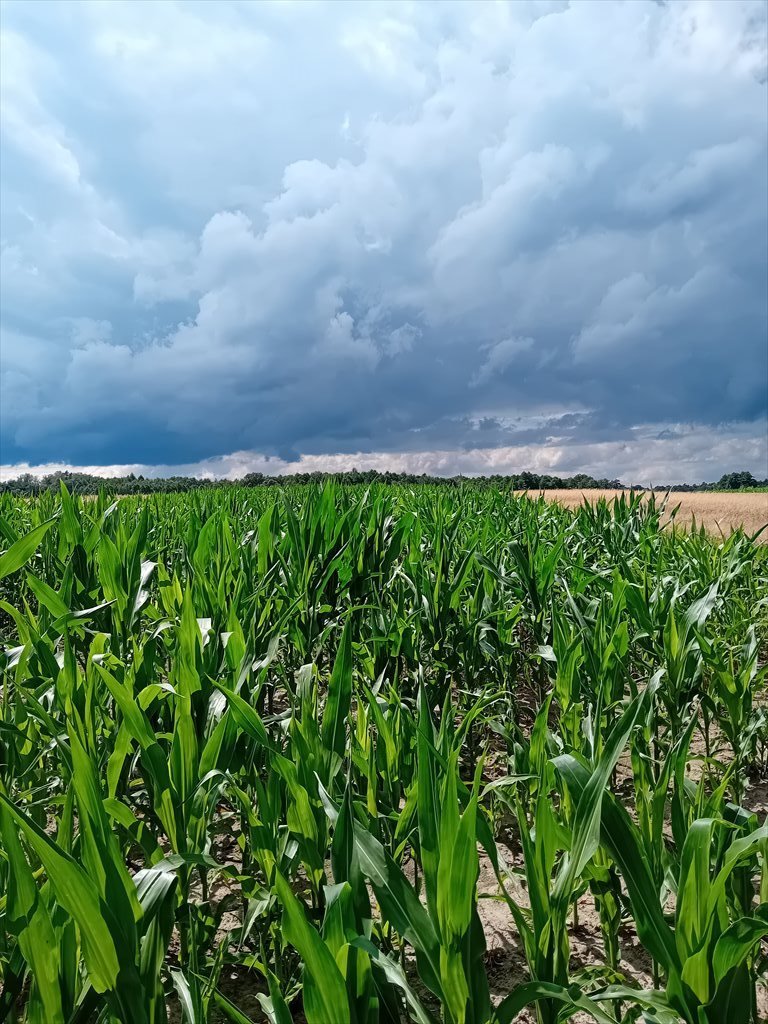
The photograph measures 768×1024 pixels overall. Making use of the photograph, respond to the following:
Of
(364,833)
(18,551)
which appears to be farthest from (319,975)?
(18,551)

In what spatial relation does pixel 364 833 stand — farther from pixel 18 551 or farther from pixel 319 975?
pixel 18 551

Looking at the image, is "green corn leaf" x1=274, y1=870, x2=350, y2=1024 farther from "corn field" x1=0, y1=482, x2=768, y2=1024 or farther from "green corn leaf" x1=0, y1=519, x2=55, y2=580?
"green corn leaf" x1=0, y1=519, x2=55, y2=580

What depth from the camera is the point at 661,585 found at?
3270 millimetres

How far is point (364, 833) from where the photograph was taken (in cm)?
114

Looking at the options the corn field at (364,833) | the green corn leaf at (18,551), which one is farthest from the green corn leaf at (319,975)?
the green corn leaf at (18,551)

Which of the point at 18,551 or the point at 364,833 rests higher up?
the point at 18,551

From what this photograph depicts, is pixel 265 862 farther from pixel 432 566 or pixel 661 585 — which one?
pixel 661 585

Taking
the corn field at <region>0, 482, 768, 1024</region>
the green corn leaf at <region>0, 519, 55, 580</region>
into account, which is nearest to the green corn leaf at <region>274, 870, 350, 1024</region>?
the corn field at <region>0, 482, 768, 1024</region>

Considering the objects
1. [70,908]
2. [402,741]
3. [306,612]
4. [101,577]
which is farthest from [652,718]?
[101,577]

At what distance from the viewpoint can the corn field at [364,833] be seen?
1024 millimetres

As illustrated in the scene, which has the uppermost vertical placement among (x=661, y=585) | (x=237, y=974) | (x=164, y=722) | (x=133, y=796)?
(x=661, y=585)

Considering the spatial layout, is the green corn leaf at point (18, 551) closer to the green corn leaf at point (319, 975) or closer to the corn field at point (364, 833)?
the corn field at point (364, 833)

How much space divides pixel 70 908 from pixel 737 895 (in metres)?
1.31

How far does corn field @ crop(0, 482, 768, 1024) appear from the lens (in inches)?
40.3
